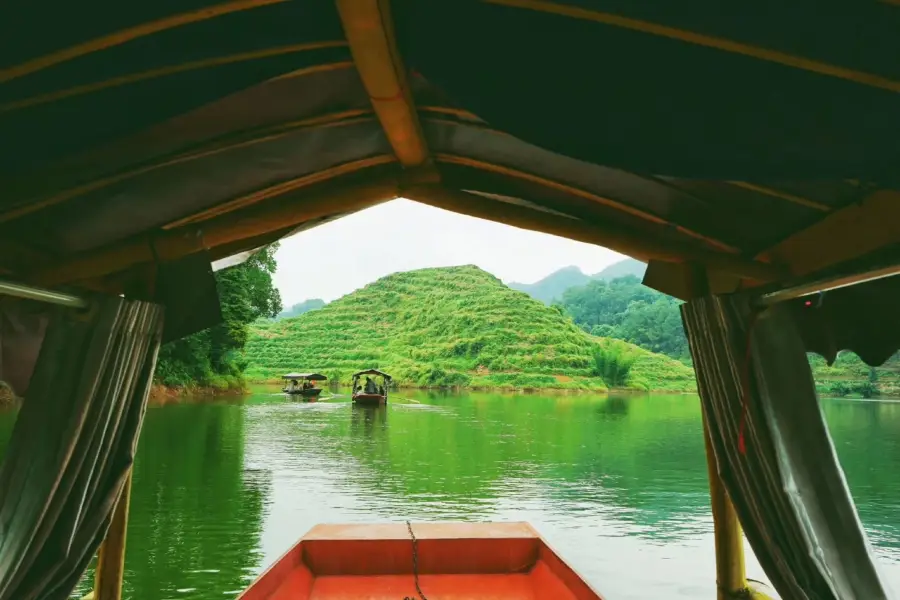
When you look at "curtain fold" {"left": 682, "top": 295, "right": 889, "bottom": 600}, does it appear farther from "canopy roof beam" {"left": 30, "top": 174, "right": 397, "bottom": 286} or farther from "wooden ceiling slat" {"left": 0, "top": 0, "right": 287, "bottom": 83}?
"wooden ceiling slat" {"left": 0, "top": 0, "right": 287, "bottom": 83}

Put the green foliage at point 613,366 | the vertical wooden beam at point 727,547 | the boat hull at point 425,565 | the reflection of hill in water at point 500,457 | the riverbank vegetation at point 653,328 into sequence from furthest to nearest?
the green foliage at point 613,366, the riverbank vegetation at point 653,328, the reflection of hill in water at point 500,457, the boat hull at point 425,565, the vertical wooden beam at point 727,547

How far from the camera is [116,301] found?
1.63m

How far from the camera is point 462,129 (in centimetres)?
167

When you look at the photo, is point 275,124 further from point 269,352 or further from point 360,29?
point 269,352

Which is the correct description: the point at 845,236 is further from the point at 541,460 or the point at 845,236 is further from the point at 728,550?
the point at 541,460

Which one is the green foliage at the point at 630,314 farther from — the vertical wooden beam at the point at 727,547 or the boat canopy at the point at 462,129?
the boat canopy at the point at 462,129

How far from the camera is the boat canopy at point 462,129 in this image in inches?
39.4

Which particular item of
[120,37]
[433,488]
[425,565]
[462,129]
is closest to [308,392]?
[433,488]

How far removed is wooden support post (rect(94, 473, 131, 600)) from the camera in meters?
1.88

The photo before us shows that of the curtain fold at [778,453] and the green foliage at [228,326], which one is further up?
the green foliage at [228,326]

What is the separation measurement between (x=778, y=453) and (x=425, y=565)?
2035mm

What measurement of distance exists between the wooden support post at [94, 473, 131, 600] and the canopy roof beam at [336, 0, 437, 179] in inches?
48.8

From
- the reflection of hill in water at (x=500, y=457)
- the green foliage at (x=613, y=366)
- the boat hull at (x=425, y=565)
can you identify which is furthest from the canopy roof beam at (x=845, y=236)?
the green foliage at (x=613, y=366)

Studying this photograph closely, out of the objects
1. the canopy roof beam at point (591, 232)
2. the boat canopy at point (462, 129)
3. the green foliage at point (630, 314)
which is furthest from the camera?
the green foliage at point (630, 314)
